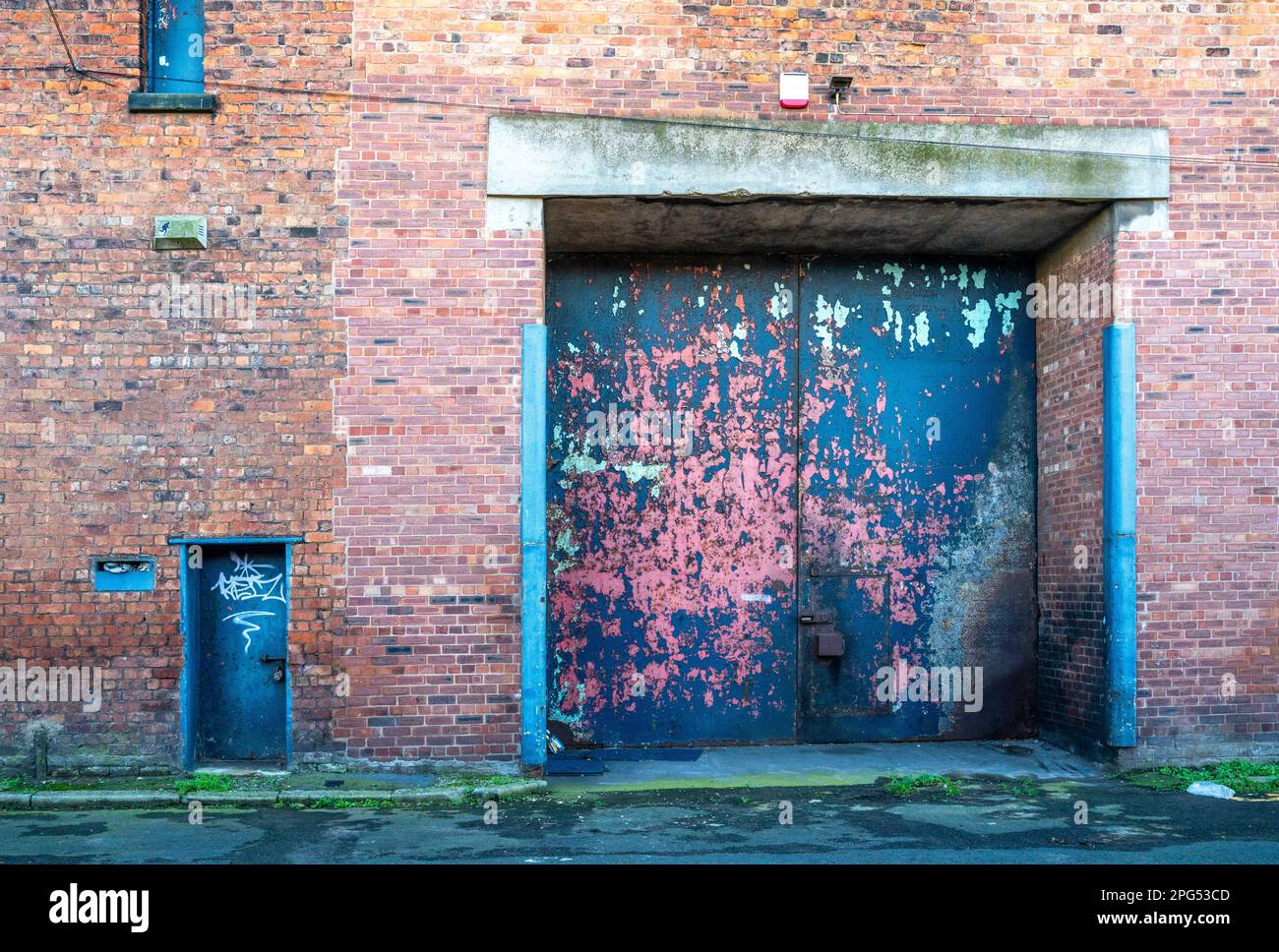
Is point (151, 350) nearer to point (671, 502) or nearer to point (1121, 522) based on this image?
point (671, 502)

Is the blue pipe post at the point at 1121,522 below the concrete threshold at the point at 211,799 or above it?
above

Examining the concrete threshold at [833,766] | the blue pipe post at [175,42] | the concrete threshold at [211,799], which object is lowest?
the concrete threshold at [833,766]

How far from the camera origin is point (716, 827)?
766 centimetres

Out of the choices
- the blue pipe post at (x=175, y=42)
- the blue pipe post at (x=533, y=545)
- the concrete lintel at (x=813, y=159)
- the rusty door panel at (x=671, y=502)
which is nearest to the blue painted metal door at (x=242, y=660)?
the blue pipe post at (x=533, y=545)

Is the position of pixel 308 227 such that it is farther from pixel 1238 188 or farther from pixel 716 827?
pixel 1238 188

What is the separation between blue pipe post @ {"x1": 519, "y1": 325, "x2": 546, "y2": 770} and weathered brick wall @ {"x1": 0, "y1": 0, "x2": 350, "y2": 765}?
146cm

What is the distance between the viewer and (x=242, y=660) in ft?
30.9

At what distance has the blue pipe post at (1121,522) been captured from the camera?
9461 millimetres

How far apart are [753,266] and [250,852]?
6.55m

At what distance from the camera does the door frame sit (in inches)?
359

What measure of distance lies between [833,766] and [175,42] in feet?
25.9

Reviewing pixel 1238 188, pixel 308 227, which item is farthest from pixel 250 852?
pixel 1238 188

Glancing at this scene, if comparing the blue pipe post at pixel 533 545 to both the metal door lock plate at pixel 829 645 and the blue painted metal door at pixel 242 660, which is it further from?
the metal door lock plate at pixel 829 645

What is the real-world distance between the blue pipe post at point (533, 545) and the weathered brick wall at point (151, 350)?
4.78ft
